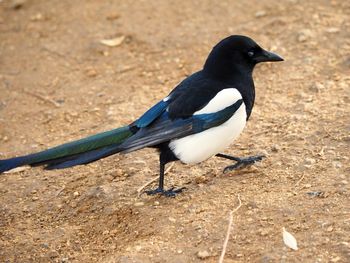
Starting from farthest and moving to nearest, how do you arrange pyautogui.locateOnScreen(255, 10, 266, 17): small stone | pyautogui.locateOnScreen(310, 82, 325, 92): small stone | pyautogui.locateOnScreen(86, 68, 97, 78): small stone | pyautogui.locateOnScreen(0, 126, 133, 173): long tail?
pyautogui.locateOnScreen(255, 10, 266, 17): small stone
pyautogui.locateOnScreen(86, 68, 97, 78): small stone
pyautogui.locateOnScreen(310, 82, 325, 92): small stone
pyautogui.locateOnScreen(0, 126, 133, 173): long tail

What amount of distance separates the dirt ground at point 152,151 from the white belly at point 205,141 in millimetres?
226

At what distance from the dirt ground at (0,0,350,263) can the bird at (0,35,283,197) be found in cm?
27

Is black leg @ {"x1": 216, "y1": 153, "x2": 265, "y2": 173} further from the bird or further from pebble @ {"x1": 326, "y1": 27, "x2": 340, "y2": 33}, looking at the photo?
pebble @ {"x1": 326, "y1": 27, "x2": 340, "y2": 33}

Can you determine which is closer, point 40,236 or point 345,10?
point 40,236

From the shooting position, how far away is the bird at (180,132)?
3.88m

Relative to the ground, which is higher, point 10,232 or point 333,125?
point 333,125

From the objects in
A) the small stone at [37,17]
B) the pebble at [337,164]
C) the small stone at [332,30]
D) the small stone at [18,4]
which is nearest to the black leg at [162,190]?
the pebble at [337,164]

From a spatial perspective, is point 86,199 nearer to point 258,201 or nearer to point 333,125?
point 258,201

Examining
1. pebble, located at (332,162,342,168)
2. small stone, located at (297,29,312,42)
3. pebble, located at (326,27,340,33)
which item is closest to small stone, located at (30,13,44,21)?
small stone, located at (297,29,312,42)

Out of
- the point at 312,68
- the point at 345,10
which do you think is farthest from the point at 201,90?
the point at 345,10

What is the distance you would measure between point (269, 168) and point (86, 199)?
1.08m

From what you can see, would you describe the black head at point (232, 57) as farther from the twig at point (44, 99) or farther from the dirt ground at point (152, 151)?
the twig at point (44, 99)

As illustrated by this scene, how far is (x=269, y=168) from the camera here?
413cm

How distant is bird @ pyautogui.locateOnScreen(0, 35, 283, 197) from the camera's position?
3885 mm
